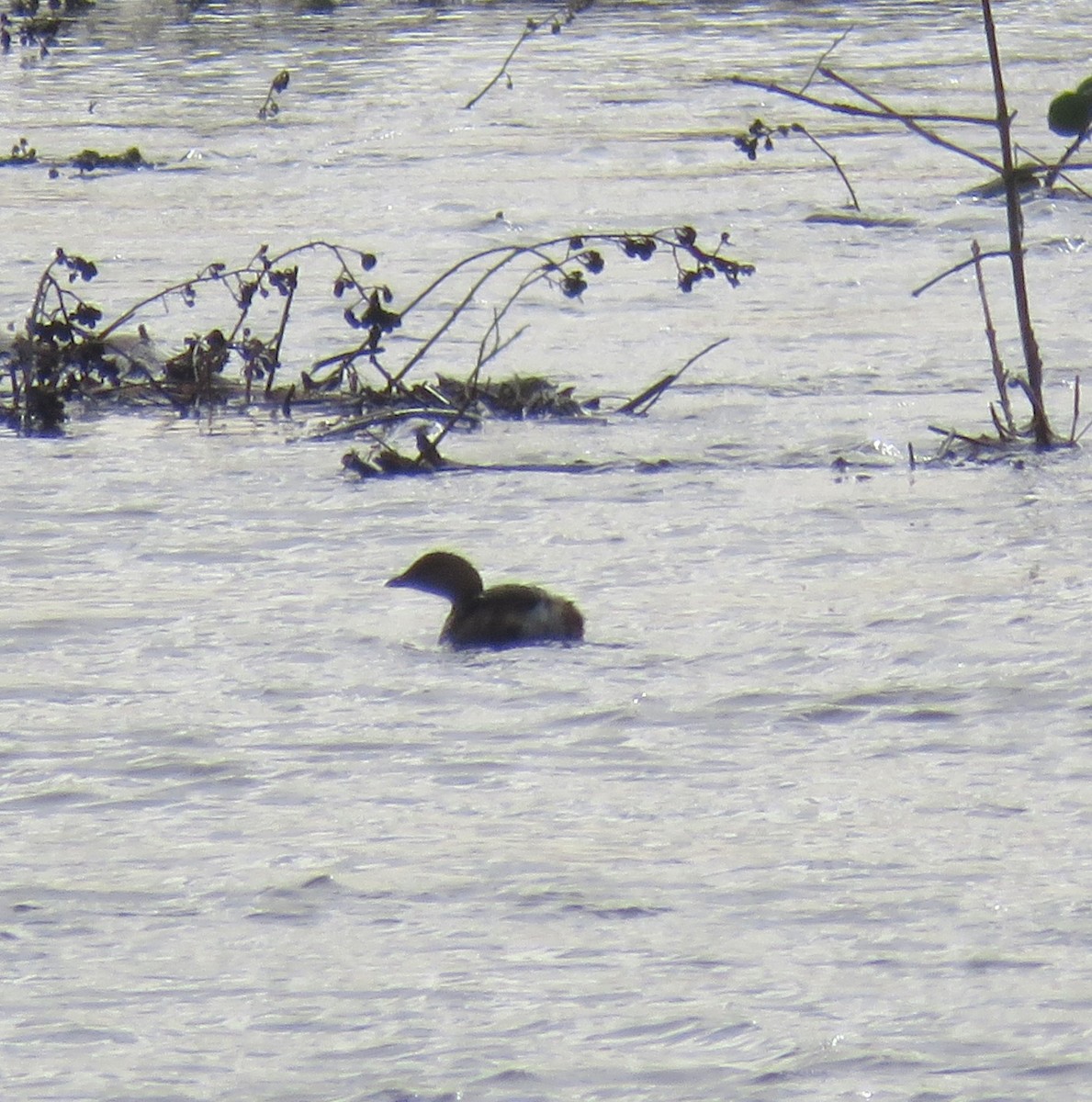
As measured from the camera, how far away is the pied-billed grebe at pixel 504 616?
5.14 metres

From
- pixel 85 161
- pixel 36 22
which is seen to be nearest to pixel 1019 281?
pixel 85 161

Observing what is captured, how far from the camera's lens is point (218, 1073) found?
3197 millimetres

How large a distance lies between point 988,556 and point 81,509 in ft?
8.42

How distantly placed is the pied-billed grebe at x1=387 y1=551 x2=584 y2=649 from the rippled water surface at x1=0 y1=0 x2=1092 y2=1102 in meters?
0.05

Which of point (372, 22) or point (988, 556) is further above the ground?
point (372, 22)

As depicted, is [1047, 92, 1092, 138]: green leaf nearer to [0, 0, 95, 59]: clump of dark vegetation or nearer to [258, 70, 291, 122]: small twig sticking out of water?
[258, 70, 291, 122]: small twig sticking out of water

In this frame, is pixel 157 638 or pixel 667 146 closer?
pixel 157 638

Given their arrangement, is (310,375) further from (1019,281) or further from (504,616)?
(504,616)

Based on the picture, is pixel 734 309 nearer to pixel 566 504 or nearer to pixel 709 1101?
pixel 566 504

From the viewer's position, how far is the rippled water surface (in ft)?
10.9

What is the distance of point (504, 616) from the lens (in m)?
5.13

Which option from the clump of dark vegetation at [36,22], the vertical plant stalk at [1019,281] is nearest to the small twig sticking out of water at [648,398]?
the vertical plant stalk at [1019,281]

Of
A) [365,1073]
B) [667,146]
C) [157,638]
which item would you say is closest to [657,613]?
[157,638]

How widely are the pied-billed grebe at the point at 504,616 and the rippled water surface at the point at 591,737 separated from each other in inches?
2.0
